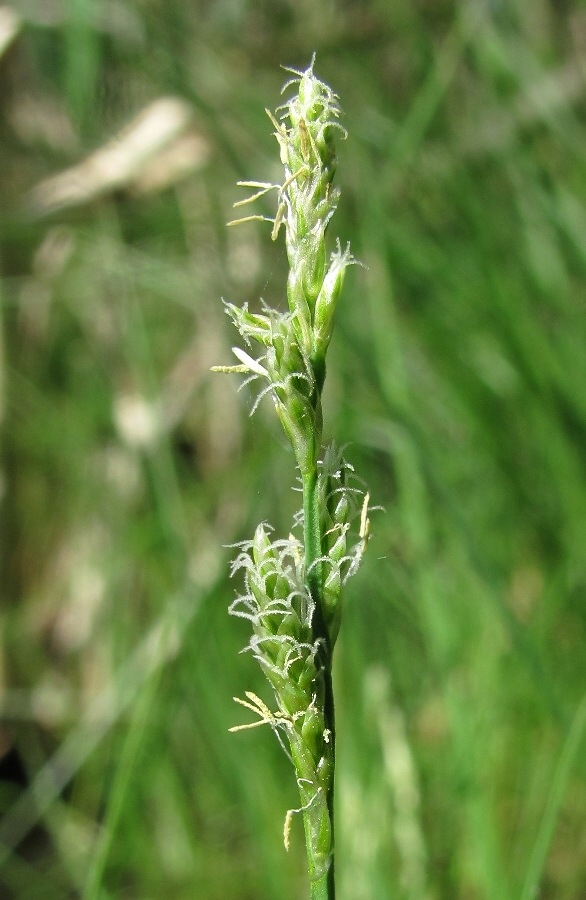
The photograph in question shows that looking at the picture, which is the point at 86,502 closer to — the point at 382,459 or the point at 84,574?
the point at 84,574

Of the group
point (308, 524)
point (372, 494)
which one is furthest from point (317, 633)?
point (372, 494)

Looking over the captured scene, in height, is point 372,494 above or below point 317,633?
above

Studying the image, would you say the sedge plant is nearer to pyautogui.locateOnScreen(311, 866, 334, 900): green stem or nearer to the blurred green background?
pyautogui.locateOnScreen(311, 866, 334, 900): green stem

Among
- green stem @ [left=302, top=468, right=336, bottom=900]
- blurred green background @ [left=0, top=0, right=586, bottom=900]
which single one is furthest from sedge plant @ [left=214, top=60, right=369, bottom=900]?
blurred green background @ [left=0, top=0, right=586, bottom=900]

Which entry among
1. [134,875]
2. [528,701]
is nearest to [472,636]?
[528,701]

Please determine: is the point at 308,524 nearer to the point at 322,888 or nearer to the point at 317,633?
the point at 317,633

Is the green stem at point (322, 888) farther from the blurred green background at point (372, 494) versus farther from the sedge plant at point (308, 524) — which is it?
the blurred green background at point (372, 494)
